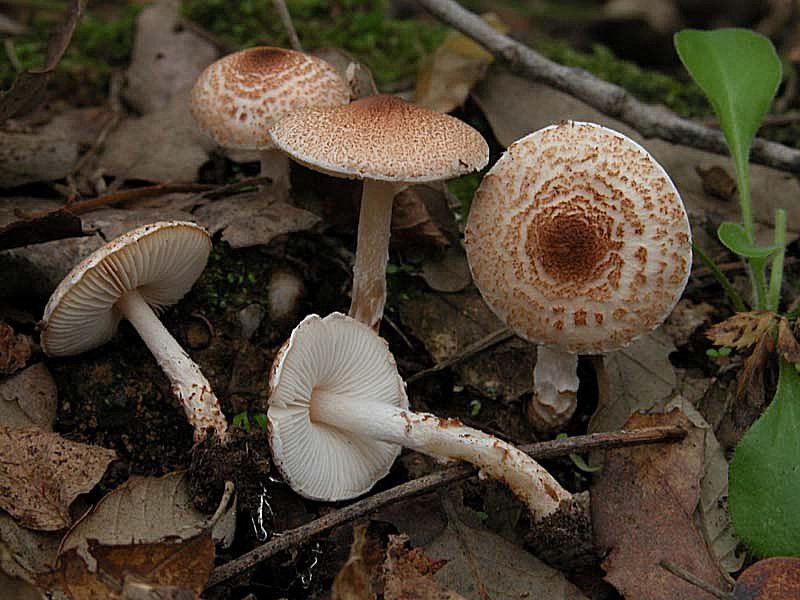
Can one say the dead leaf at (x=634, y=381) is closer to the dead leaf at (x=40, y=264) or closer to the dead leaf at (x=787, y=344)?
the dead leaf at (x=787, y=344)

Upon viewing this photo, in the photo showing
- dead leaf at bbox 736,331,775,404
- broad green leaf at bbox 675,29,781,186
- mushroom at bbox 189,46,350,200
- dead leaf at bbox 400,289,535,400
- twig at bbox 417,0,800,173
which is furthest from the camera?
twig at bbox 417,0,800,173

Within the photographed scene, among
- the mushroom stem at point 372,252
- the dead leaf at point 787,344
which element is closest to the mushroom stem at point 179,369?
the mushroom stem at point 372,252

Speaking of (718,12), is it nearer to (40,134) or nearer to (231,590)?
(40,134)

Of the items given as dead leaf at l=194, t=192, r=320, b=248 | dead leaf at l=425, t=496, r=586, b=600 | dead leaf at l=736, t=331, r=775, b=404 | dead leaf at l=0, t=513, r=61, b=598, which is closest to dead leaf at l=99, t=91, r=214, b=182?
dead leaf at l=194, t=192, r=320, b=248

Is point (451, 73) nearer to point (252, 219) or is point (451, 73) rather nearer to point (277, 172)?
point (277, 172)

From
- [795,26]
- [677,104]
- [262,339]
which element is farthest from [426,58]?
[795,26]

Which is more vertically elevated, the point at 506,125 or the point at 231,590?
the point at 506,125

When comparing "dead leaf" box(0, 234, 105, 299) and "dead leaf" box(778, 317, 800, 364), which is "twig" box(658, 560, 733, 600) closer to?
"dead leaf" box(778, 317, 800, 364)

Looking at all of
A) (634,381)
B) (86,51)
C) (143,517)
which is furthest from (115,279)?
(86,51)
